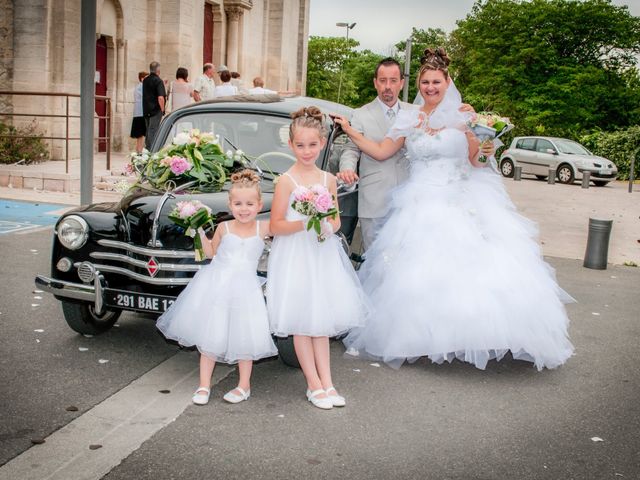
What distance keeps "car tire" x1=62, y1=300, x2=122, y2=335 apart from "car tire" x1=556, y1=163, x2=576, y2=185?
928 inches

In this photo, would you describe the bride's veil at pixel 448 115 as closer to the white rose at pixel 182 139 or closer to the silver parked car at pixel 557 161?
the white rose at pixel 182 139

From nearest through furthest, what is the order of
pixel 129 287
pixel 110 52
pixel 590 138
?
pixel 129 287 < pixel 110 52 < pixel 590 138

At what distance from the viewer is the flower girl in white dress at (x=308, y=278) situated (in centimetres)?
478

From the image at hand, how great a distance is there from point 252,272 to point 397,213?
1.66 meters

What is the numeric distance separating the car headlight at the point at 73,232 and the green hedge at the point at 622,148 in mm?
30793

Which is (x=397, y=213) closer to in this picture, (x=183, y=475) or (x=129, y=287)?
(x=129, y=287)

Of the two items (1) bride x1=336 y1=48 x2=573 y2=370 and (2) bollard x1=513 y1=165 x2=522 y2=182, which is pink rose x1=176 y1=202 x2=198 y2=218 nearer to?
(1) bride x1=336 y1=48 x2=573 y2=370

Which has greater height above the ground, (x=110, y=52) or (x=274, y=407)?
(x=110, y=52)

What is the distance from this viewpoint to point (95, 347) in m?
5.89

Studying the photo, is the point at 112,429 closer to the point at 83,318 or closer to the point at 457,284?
the point at 83,318

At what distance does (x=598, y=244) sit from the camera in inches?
415

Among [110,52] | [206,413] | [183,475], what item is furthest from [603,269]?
[110,52]

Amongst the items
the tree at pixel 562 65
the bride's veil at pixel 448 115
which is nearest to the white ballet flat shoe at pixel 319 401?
the bride's veil at pixel 448 115

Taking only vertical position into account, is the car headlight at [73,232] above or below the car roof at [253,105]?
below
